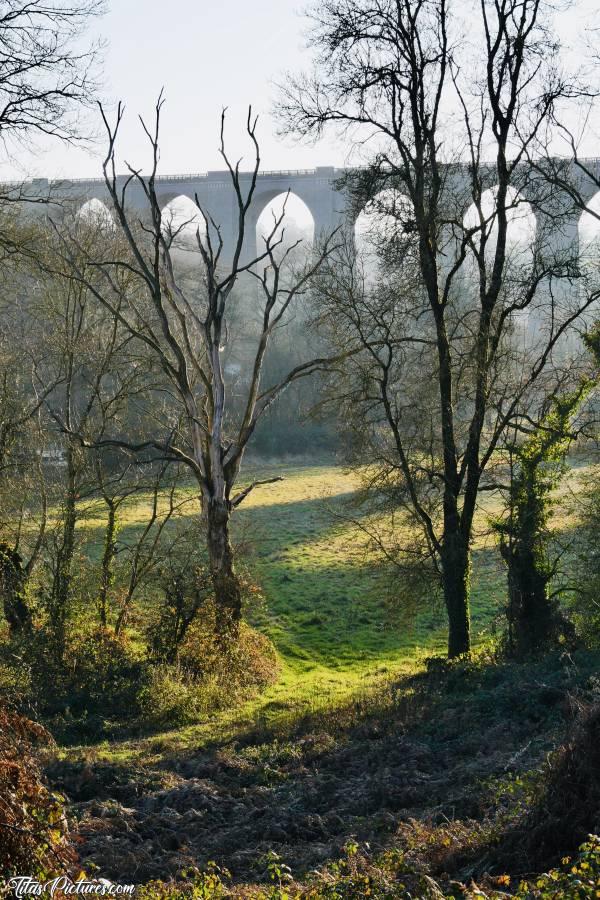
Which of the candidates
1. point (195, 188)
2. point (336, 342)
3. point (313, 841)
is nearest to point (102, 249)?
point (336, 342)

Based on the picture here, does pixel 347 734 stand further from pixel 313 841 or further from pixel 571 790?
pixel 571 790

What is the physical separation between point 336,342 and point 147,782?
9.85 metres

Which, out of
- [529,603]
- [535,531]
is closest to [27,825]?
[529,603]

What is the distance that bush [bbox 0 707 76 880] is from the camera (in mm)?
5176

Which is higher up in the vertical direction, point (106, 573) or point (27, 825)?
point (27, 825)

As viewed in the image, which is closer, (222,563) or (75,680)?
(75,680)

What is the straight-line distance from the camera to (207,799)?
27.2 ft

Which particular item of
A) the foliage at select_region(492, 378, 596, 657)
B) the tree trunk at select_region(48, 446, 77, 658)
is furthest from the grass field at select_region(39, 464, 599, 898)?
the tree trunk at select_region(48, 446, 77, 658)

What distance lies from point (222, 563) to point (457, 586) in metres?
4.23

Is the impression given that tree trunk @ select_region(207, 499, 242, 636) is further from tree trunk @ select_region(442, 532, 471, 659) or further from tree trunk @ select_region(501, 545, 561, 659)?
tree trunk @ select_region(501, 545, 561, 659)

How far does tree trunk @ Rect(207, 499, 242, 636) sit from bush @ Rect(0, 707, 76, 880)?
32.5 feet

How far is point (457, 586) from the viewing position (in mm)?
15156

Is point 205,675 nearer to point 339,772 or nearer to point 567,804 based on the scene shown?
point 339,772

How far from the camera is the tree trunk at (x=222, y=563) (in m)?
15.8
